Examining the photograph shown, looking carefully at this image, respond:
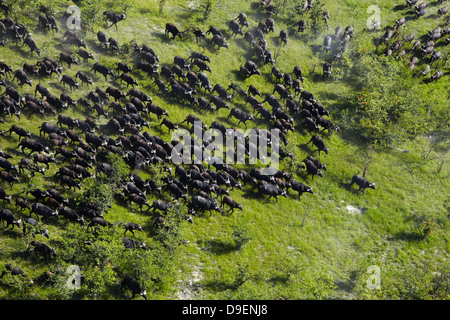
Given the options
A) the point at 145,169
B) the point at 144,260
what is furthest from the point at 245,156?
the point at 144,260

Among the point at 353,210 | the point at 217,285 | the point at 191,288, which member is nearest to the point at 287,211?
the point at 353,210

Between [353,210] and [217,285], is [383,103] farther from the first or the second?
[217,285]

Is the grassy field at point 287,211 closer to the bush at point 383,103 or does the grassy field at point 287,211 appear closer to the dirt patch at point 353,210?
the dirt patch at point 353,210

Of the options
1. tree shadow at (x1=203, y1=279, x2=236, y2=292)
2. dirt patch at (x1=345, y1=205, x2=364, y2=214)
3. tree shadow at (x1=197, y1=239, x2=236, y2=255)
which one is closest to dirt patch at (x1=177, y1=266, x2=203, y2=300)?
tree shadow at (x1=203, y1=279, x2=236, y2=292)


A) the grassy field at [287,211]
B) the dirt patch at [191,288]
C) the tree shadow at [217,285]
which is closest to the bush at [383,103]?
the grassy field at [287,211]

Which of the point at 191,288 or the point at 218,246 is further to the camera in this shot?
the point at 218,246

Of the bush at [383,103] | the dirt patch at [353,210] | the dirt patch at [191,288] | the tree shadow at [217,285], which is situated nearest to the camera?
the dirt patch at [191,288]
